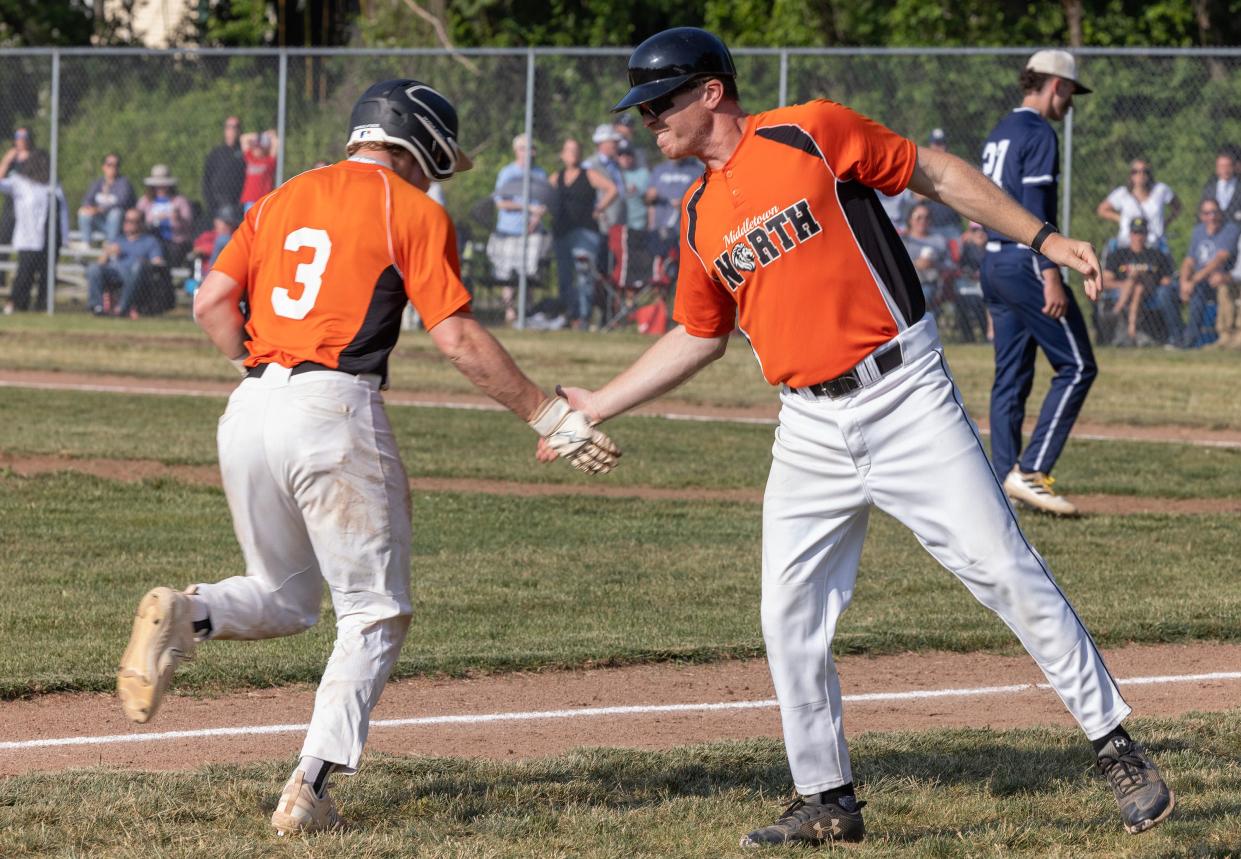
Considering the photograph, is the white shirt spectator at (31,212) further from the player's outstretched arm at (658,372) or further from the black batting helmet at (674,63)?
the black batting helmet at (674,63)

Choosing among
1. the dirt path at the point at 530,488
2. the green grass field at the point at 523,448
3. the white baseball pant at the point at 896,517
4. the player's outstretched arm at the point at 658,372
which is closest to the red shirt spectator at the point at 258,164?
the green grass field at the point at 523,448

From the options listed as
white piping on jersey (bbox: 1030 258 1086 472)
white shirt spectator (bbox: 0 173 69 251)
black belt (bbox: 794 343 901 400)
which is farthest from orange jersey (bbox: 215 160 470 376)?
white shirt spectator (bbox: 0 173 69 251)

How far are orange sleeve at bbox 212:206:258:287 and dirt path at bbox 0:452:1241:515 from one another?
246 inches

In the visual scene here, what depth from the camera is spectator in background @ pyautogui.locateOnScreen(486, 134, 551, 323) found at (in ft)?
65.7

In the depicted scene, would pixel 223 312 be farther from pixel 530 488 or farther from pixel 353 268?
pixel 530 488

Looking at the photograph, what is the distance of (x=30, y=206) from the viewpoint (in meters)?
21.4

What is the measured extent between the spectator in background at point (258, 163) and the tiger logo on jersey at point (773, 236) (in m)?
16.8

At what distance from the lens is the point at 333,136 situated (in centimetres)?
2161

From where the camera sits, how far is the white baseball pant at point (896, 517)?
448 centimetres

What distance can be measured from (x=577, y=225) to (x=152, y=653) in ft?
50.9

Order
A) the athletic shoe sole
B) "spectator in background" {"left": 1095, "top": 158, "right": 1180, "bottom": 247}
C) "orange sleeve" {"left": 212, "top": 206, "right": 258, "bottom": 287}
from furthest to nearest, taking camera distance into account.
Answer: "spectator in background" {"left": 1095, "top": 158, "right": 1180, "bottom": 247}
"orange sleeve" {"left": 212, "top": 206, "right": 258, "bottom": 287}
the athletic shoe sole

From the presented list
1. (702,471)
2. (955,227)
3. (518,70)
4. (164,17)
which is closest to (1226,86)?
(955,227)

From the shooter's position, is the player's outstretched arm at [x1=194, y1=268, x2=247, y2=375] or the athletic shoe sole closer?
the athletic shoe sole

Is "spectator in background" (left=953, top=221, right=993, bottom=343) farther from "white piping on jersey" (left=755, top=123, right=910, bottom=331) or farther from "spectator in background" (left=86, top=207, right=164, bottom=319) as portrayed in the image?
"white piping on jersey" (left=755, top=123, right=910, bottom=331)
